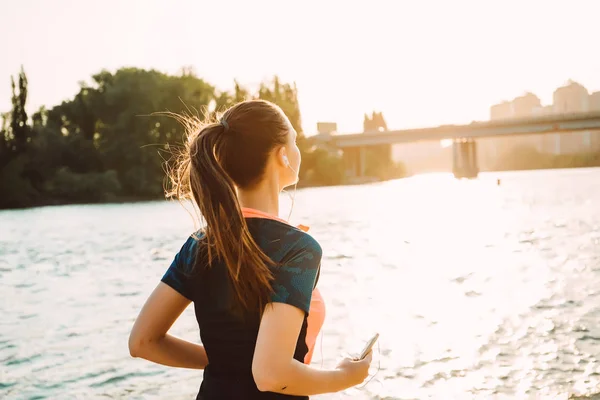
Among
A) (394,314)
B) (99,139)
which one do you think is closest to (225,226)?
(394,314)

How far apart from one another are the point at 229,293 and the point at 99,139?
65.3 metres

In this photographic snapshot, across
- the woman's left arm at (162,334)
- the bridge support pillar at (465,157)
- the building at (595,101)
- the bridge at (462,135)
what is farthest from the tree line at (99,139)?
the building at (595,101)

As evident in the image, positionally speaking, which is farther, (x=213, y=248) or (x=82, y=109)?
(x=82, y=109)

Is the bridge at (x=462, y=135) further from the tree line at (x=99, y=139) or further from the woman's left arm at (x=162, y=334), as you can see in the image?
the woman's left arm at (x=162, y=334)

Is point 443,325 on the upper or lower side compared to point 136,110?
lower

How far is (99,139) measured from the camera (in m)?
64.1

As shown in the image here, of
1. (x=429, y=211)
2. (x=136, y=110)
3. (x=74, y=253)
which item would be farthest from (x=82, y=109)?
(x=74, y=253)

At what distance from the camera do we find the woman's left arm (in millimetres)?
2039

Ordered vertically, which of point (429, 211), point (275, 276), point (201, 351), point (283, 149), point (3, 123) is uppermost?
point (3, 123)

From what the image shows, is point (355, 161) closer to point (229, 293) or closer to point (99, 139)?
point (99, 139)

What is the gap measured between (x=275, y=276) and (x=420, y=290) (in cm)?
1185

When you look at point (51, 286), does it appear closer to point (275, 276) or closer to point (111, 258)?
point (111, 258)

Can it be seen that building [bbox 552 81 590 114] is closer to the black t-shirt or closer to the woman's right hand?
the woman's right hand

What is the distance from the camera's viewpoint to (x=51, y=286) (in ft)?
49.4
